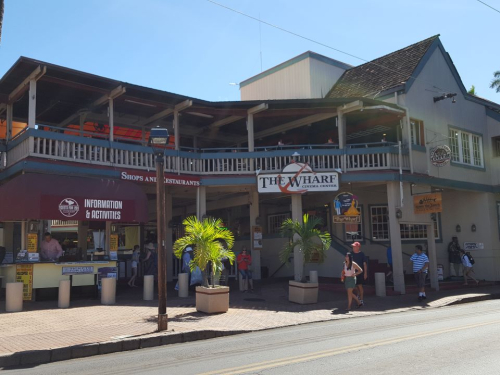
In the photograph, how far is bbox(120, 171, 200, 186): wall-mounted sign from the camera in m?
16.5

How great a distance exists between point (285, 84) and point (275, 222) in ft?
23.0

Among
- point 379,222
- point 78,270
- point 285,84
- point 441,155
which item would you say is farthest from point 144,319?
point 285,84

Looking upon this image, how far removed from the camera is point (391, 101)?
2009cm

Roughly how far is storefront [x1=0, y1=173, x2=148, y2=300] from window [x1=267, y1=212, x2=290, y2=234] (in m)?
9.75

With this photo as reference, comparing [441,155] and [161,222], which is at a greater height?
[441,155]

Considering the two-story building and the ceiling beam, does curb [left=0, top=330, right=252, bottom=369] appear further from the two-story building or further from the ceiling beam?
the ceiling beam

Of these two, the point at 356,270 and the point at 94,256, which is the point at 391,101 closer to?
the point at 356,270

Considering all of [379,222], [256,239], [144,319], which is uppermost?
[379,222]

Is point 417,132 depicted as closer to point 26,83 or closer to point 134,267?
point 134,267

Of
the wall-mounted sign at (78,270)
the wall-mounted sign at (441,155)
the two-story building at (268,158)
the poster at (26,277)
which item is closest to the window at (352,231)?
the two-story building at (268,158)

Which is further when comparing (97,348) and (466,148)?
(466,148)

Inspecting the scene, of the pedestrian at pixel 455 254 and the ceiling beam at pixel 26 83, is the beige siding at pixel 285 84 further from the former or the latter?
the ceiling beam at pixel 26 83

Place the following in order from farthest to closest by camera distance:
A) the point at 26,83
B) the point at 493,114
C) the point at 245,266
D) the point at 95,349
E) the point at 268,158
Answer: the point at 493,114
the point at 268,158
the point at 245,266
the point at 26,83
the point at 95,349

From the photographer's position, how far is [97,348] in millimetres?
8891
